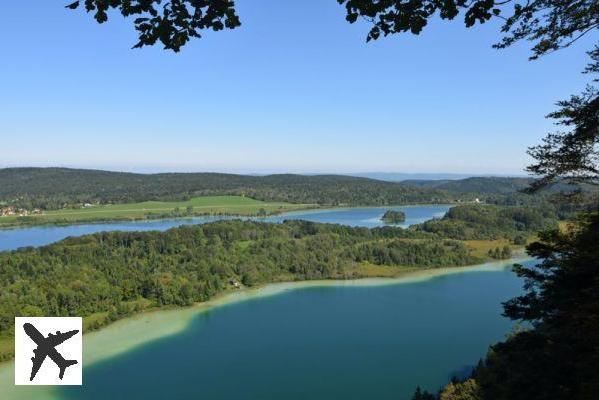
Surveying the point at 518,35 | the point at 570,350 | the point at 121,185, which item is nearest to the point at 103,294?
the point at 570,350

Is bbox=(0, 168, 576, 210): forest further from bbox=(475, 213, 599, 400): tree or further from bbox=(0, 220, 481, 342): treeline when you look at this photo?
bbox=(475, 213, 599, 400): tree

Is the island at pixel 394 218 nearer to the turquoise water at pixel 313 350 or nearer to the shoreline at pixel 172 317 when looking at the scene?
the shoreline at pixel 172 317

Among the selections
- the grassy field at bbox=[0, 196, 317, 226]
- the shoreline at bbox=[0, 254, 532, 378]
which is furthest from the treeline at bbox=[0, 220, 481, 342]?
the grassy field at bbox=[0, 196, 317, 226]

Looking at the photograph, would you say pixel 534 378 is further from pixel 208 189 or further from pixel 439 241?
pixel 208 189

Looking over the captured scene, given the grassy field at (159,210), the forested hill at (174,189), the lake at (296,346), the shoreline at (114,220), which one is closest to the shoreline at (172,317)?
the lake at (296,346)

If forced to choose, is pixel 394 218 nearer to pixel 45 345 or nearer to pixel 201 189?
pixel 201 189

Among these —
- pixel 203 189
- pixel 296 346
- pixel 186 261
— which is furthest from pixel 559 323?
pixel 203 189
